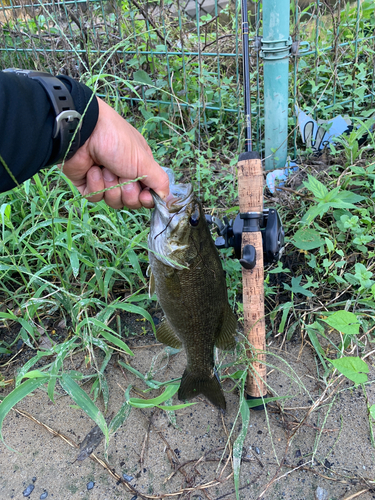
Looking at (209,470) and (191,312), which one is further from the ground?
(191,312)

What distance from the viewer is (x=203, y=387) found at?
6.72 feet

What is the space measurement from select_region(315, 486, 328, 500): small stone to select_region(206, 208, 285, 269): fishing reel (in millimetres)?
1200

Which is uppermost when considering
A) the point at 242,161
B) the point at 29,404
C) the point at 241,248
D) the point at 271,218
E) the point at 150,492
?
the point at 242,161

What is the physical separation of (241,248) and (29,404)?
1.71 m

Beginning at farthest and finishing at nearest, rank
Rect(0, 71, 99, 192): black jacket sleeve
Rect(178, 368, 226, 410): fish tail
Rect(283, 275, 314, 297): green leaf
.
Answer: Rect(283, 275, 314, 297): green leaf, Rect(178, 368, 226, 410): fish tail, Rect(0, 71, 99, 192): black jacket sleeve

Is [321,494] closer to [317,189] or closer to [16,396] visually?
[16,396]

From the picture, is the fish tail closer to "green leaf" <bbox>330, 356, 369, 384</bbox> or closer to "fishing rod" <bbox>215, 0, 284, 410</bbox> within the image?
"fishing rod" <bbox>215, 0, 284, 410</bbox>

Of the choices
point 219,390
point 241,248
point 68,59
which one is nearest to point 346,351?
point 219,390

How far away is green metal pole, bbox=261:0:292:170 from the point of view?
2.81 metres

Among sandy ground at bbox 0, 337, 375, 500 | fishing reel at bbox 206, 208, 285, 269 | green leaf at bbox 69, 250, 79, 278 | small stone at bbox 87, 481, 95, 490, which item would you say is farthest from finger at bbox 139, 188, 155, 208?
small stone at bbox 87, 481, 95, 490

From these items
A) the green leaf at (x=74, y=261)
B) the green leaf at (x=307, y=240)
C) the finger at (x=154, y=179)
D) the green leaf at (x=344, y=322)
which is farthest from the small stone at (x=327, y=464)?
the green leaf at (x=74, y=261)

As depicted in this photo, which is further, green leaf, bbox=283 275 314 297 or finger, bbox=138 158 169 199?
green leaf, bbox=283 275 314 297

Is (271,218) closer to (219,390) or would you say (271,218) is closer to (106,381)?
(219,390)

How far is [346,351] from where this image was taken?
7.48 ft
